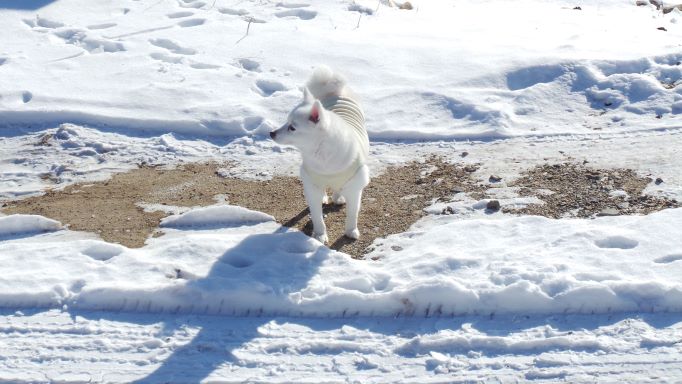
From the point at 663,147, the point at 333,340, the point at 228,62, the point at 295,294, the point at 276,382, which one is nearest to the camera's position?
the point at 276,382

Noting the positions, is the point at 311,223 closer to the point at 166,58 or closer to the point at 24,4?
the point at 166,58

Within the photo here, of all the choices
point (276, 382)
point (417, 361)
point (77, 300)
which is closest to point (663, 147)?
point (417, 361)

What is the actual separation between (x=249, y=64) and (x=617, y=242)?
15.6 ft


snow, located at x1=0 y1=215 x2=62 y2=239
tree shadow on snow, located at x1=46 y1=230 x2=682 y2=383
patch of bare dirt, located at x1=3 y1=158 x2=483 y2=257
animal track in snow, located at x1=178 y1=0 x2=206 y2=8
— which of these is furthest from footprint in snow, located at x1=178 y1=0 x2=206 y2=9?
tree shadow on snow, located at x1=46 y1=230 x2=682 y2=383

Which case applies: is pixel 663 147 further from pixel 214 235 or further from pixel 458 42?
pixel 214 235

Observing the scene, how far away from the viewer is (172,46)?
947 centimetres

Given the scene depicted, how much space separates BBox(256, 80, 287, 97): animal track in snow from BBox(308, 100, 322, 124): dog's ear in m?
3.03

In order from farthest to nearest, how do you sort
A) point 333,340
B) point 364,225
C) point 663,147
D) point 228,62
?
point 228,62
point 663,147
point 364,225
point 333,340

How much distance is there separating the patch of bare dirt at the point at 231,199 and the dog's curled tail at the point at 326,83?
33.6 inches

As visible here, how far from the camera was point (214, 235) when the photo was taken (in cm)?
599

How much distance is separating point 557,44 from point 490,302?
511 cm

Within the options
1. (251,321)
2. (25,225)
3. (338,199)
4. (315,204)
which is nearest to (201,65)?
(338,199)

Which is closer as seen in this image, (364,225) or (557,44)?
(364,225)

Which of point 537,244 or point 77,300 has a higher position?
point 537,244
